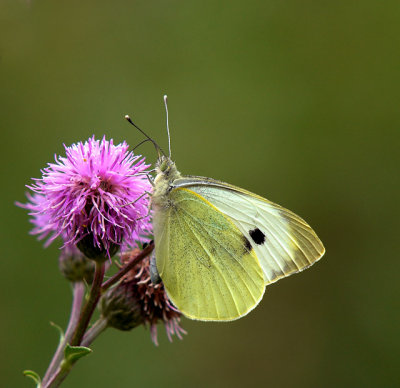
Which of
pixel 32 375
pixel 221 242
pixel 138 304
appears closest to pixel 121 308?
pixel 138 304

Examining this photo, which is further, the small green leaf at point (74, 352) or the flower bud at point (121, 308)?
the flower bud at point (121, 308)

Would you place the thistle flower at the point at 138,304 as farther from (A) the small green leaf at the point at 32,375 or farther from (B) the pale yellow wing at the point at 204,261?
(A) the small green leaf at the point at 32,375

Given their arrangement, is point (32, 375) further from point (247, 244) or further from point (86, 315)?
point (247, 244)

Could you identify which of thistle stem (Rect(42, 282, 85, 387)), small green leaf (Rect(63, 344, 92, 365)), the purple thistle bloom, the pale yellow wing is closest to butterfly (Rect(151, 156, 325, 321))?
the pale yellow wing

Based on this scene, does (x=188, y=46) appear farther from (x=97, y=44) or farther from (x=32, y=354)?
(x=32, y=354)

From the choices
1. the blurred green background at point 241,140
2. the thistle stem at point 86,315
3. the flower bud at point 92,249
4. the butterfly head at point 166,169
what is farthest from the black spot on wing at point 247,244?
the blurred green background at point 241,140

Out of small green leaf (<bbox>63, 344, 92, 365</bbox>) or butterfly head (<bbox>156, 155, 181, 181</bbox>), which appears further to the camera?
butterfly head (<bbox>156, 155, 181, 181</bbox>)

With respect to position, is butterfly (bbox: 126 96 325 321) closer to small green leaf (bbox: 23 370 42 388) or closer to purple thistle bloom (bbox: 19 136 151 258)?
purple thistle bloom (bbox: 19 136 151 258)
